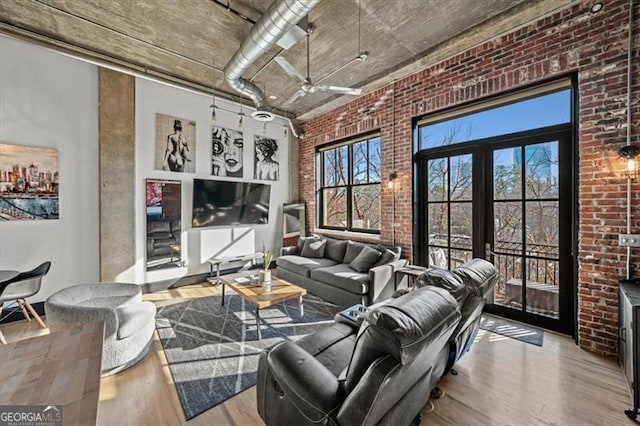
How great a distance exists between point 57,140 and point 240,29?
3.15m

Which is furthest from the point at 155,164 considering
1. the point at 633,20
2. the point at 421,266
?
the point at 633,20

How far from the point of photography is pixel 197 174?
201 inches

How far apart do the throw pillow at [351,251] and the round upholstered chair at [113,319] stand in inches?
120

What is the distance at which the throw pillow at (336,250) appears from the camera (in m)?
4.94

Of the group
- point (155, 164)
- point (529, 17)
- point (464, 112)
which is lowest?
point (155, 164)

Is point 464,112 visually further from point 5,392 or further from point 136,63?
point 136,63

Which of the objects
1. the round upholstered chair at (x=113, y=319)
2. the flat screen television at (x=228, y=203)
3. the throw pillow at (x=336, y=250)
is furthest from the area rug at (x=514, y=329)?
the flat screen television at (x=228, y=203)

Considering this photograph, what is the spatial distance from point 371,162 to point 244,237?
127 inches

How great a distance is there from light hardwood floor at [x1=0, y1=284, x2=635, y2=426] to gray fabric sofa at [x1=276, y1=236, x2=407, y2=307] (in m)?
1.38

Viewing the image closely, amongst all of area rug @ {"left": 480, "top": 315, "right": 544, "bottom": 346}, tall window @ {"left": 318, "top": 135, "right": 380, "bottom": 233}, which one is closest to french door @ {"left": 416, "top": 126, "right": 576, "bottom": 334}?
area rug @ {"left": 480, "top": 315, "right": 544, "bottom": 346}

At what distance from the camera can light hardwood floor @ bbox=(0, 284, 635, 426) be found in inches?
73.9

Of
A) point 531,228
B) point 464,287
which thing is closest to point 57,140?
point 464,287

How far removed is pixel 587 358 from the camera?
2572mm

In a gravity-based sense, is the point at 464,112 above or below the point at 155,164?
above
